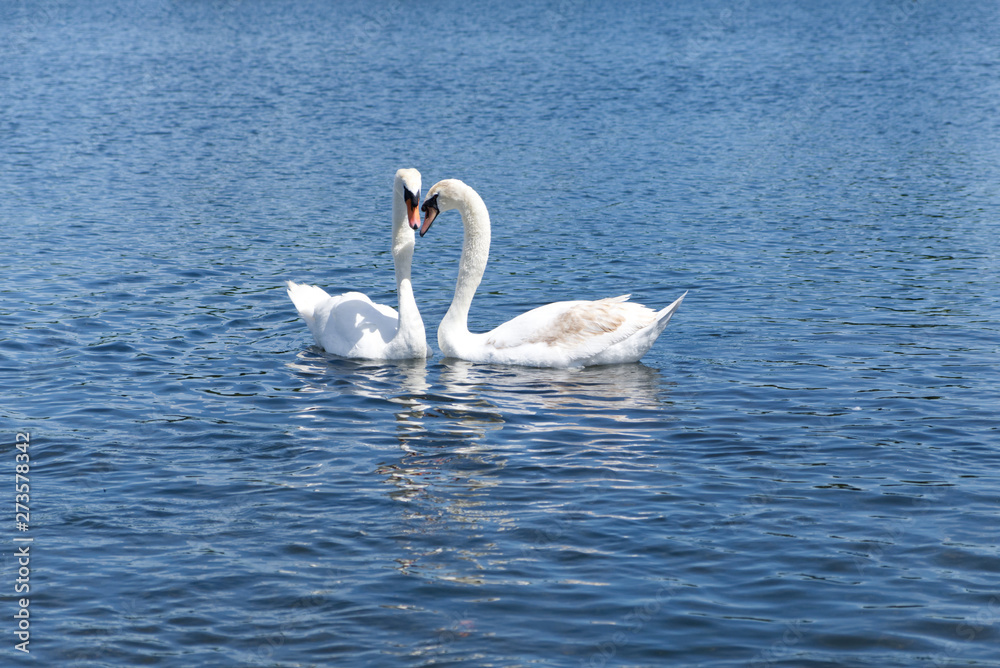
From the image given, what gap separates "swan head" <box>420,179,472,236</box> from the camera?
43.9 feet

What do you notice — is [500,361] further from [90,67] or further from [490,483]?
[90,67]

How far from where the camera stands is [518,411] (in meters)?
11.6

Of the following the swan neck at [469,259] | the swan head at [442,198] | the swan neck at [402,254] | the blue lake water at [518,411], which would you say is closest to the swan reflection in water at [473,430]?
the blue lake water at [518,411]

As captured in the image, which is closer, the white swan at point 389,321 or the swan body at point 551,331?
the swan body at point 551,331

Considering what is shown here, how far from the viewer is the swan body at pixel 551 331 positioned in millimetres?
12922

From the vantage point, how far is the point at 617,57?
167ft

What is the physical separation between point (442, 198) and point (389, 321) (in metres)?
1.63

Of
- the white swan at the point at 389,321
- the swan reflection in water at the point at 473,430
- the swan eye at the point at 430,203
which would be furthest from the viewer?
the swan eye at the point at 430,203

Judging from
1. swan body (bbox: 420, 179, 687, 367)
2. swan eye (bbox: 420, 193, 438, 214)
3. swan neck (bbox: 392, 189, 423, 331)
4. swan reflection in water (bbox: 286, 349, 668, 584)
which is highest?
swan eye (bbox: 420, 193, 438, 214)

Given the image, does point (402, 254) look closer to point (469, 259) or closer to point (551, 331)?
point (469, 259)

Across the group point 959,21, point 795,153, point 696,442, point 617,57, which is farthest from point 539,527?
point 959,21

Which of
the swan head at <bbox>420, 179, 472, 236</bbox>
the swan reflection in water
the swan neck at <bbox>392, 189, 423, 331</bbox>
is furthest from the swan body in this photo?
the swan neck at <bbox>392, 189, 423, 331</bbox>

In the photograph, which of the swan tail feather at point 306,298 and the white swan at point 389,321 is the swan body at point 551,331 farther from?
the swan tail feather at point 306,298

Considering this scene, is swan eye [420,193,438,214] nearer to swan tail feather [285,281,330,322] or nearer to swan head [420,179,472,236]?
swan head [420,179,472,236]
